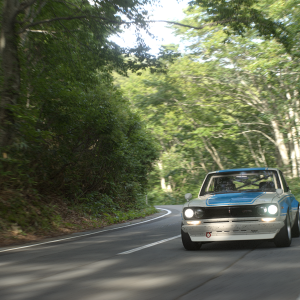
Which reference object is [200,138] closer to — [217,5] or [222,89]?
[222,89]

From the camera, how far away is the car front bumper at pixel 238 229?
291 inches

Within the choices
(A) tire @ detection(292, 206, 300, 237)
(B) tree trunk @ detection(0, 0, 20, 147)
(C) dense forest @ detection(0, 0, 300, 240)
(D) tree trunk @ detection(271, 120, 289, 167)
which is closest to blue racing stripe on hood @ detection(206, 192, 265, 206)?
(A) tire @ detection(292, 206, 300, 237)

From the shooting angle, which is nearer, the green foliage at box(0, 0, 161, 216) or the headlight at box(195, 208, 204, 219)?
the headlight at box(195, 208, 204, 219)

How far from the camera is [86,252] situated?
329 inches

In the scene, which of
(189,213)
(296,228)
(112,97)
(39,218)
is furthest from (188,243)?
(112,97)

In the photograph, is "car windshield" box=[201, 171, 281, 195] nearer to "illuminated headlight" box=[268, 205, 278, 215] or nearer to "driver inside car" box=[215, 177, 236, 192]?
"driver inside car" box=[215, 177, 236, 192]

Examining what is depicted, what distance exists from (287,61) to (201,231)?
1944 cm

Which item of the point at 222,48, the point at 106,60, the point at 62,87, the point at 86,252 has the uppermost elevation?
the point at 222,48

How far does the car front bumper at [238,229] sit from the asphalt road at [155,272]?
275mm

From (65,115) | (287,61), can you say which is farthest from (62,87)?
(287,61)

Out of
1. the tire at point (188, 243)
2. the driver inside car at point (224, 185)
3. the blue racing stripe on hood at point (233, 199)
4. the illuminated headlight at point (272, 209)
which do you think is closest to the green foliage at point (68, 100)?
the driver inside car at point (224, 185)

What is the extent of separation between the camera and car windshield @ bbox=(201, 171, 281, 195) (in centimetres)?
882

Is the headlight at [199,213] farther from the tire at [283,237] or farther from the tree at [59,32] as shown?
the tree at [59,32]

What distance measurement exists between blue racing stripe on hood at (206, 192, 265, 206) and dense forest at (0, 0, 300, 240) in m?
6.40
